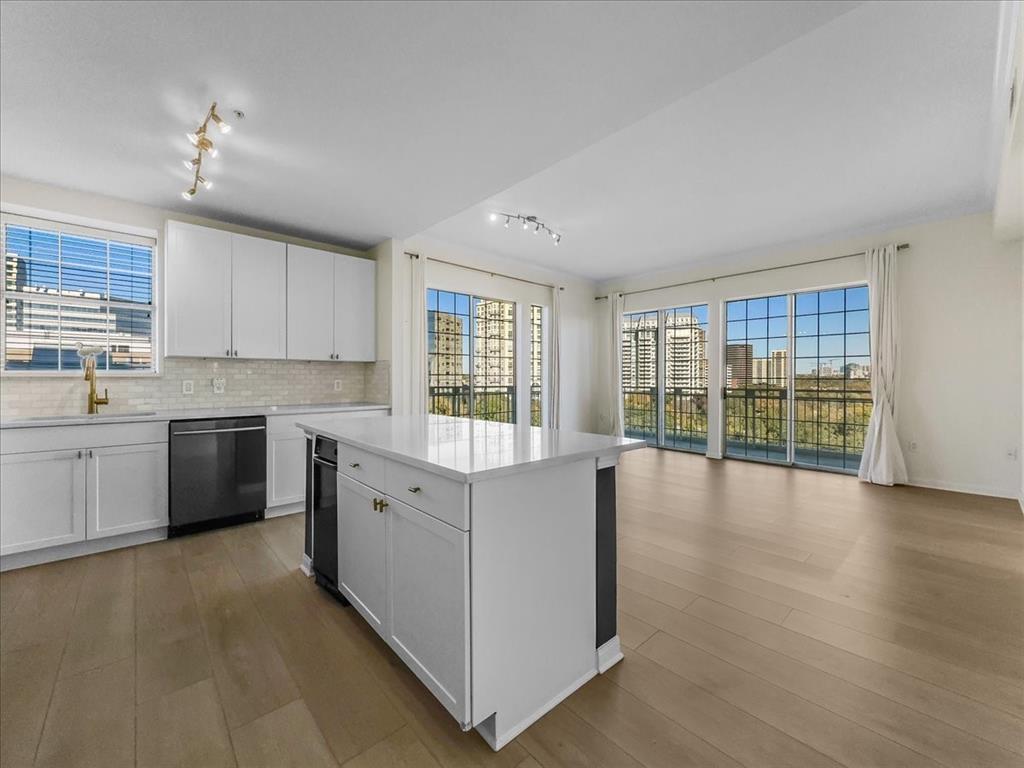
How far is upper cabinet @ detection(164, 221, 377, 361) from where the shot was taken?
11.6ft

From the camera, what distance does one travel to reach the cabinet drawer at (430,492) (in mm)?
1336

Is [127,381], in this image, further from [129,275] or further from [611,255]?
[611,255]

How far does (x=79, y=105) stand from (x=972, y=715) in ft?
15.4

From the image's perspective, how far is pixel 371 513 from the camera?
1883mm

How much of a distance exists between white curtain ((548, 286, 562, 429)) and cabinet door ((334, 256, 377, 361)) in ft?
9.71

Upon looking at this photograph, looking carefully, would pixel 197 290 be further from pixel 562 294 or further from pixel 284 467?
pixel 562 294

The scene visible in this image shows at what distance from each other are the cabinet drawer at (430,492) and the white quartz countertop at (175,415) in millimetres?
2400

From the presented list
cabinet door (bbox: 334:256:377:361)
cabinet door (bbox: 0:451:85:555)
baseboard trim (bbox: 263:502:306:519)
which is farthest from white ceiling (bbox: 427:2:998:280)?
cabinet door (bbox: 0:451:85:555)

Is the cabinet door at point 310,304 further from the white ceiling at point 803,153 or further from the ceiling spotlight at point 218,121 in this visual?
the ceiling spotlight at point 218,121

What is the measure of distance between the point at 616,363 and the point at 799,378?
2.58 m

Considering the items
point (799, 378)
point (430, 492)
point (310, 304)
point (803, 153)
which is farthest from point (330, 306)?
point (799, 378)

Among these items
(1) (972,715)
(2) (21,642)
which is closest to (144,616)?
(2) (21,642)

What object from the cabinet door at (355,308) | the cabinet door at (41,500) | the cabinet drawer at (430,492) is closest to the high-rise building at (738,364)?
the cabinet door at (355,308)

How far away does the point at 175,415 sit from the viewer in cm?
324
